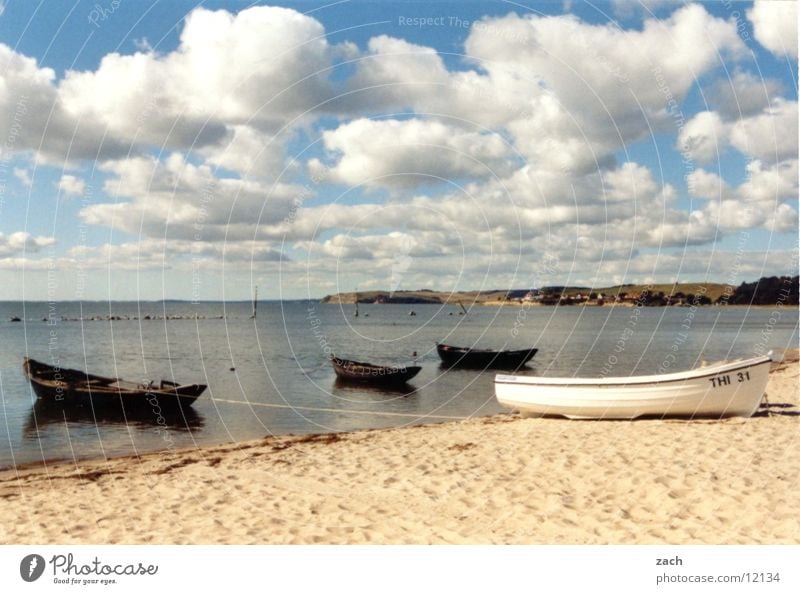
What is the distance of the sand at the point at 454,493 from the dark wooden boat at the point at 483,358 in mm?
31144

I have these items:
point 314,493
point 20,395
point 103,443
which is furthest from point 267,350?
point 314,493

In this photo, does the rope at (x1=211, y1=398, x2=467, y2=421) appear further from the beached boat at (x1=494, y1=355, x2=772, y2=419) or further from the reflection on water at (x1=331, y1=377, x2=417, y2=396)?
the beached boat at (x1=494, y1=355, x2=772, y2=419)

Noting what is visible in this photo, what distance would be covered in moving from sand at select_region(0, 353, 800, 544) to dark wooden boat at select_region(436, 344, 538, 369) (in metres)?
31.1

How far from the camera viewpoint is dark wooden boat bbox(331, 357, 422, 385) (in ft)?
127

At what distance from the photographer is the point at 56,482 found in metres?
14.7

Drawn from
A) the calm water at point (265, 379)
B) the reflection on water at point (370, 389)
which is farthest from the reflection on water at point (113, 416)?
the reflection on water at point (370, 389)

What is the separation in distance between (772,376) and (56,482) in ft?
101

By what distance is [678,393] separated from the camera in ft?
59.0

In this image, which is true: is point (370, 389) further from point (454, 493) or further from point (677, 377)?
point (454, 493)

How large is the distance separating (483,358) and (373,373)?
41.1 ft

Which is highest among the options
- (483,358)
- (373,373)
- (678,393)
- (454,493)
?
(483,358)

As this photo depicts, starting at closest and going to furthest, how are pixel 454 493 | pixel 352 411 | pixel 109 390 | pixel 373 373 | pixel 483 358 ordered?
pixel 454 493 < pixel 109 390 < pixel 352 411 < pixel 373 373 < pixel 483 358

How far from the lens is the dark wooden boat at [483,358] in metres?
48.3

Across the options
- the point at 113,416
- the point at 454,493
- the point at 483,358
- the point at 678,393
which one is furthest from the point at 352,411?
the point at 483,358
